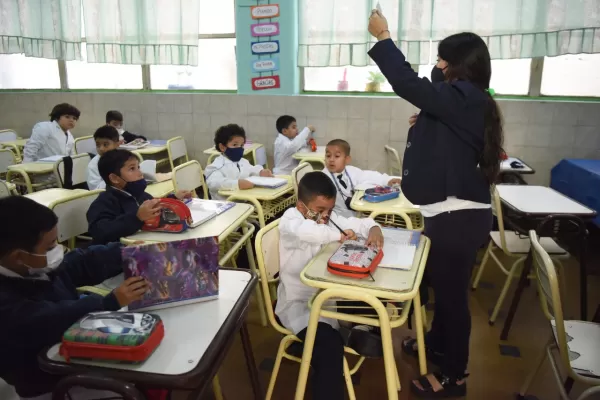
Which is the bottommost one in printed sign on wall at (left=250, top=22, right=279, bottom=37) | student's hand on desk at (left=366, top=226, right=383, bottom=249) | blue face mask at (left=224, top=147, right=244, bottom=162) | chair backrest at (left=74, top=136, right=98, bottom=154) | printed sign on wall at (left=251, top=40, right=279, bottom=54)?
student's hand on desk at (left=366, top=226, right=383, bottom=249)

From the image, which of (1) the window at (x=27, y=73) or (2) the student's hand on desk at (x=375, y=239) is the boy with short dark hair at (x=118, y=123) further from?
(2) the student's hand on desk at (x=375, y=239)

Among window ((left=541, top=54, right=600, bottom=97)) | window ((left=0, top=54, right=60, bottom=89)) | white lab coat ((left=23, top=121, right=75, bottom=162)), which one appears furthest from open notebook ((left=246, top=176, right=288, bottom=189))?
window ((left=0, top=54, right=60, bottom=89))

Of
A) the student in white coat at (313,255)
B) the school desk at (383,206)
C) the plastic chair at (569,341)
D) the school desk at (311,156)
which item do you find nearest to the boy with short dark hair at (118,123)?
the school desk at (311,156)

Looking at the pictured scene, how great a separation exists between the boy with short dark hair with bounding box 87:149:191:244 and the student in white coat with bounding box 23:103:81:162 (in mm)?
2820

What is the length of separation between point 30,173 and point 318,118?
2.79m

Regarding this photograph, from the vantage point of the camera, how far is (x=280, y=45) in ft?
15.9

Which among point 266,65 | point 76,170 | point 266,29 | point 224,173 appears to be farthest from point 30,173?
point 266,29

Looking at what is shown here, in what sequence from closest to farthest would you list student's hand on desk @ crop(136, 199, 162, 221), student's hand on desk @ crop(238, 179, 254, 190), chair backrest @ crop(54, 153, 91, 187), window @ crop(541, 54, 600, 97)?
student's hand on desk @ crop(136, 199, 162, 221)
student's hand on desk @ crop(238, 179, 254, 190)
chair backrest @ crop(54, 153, 91, 187)
window @ crop(541, 54, 600, 97)

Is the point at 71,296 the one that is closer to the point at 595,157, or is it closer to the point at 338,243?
the point at 338,243

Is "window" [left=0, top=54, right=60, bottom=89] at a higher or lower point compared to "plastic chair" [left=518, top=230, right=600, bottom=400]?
higher

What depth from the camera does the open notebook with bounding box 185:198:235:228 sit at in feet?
7.16

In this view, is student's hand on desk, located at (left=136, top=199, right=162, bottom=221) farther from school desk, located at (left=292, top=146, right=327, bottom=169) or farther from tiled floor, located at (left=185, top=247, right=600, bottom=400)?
school desk, located at (left=292, top=146, right=327, bottom=169)

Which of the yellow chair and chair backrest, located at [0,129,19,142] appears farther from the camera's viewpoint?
chair backrest, located at [0,129,19,142]

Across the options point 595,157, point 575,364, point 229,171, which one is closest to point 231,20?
point 229,171
